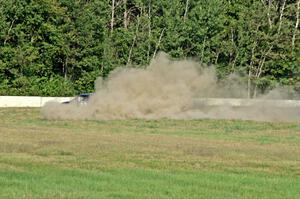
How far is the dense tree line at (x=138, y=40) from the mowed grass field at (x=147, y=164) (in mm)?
38174

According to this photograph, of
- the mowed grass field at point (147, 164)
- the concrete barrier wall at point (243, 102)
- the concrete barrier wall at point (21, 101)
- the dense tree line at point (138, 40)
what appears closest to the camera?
the mowed grass field at point (147, 164)

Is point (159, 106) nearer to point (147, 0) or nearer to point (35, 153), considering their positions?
point (35, 153)

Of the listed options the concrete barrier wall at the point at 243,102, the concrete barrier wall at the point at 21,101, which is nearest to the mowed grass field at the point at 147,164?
the concrete barrier wall at the point at 243,102

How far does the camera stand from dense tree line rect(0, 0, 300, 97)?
69.8m

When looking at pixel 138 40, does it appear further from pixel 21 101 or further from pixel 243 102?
pixel 243 102

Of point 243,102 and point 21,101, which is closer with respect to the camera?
point 243,102

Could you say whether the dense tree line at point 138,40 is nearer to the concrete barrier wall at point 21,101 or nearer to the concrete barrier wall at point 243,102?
the concrete barrier wall at point 21,101

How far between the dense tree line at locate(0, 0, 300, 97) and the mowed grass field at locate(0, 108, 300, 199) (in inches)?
1503

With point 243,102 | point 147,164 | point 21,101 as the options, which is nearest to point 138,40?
point 21,101

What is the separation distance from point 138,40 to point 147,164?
180 feet

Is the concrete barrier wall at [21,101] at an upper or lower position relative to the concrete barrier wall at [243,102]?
lower

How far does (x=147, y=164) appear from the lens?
19.1 m

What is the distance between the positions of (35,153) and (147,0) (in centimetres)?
5579

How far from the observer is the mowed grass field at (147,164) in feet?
47.0
